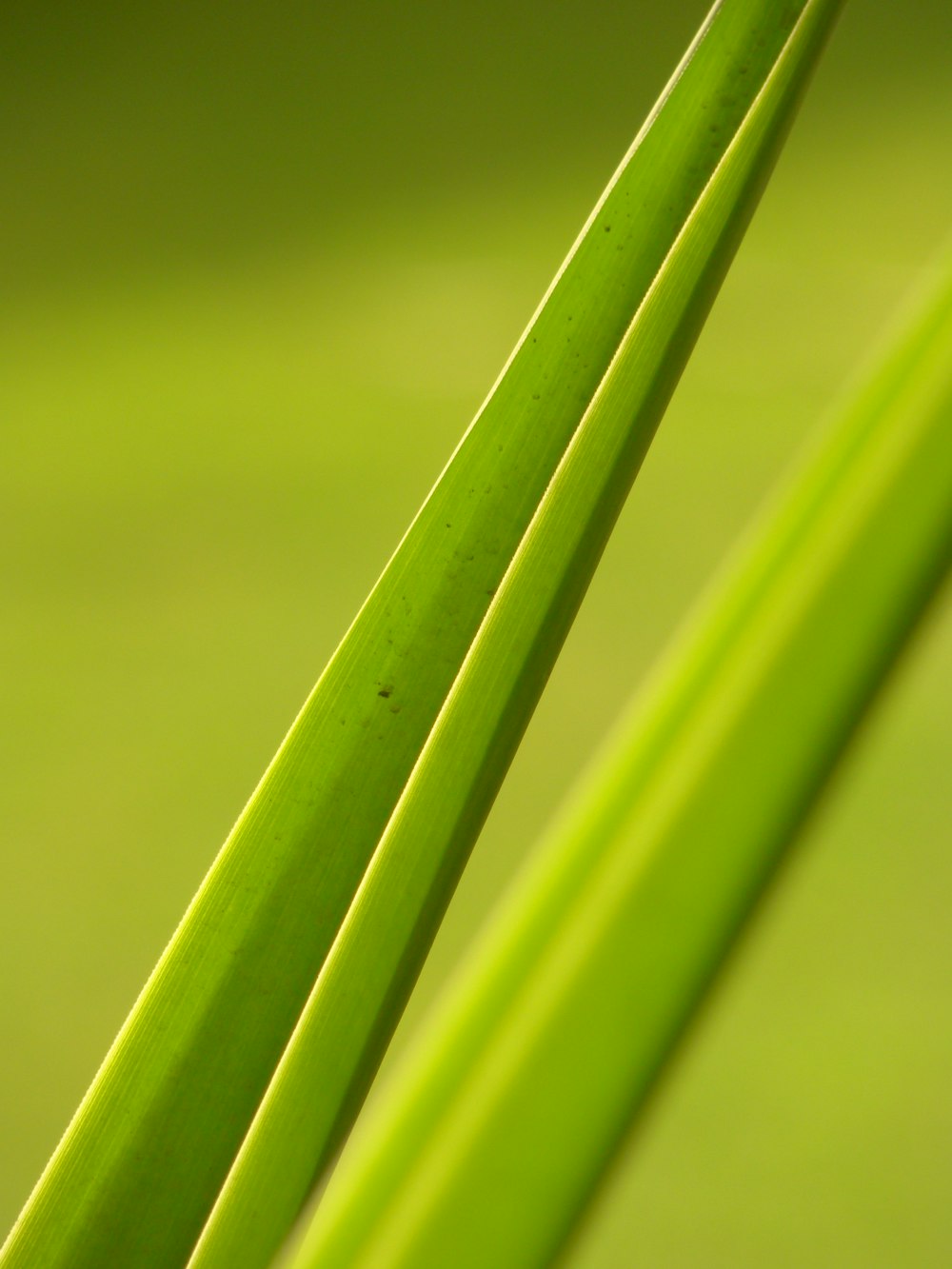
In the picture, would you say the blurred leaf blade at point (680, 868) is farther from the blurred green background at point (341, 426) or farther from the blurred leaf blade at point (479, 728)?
the blurred green background at point (341, 426)

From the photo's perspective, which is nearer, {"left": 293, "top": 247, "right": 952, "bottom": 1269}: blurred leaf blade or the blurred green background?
{"left": 293, "top": 247, "right": 952, "bottom": 1269}: blurred leaf blade

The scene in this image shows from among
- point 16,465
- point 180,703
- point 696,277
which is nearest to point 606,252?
point 696,277

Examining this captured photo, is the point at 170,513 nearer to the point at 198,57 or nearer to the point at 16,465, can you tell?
the point at 16,465

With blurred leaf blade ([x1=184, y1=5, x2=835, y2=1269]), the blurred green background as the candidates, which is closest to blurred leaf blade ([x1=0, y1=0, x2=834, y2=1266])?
blurred leaf blade ([x1=184, y1=5, x2=835, y2=1269])

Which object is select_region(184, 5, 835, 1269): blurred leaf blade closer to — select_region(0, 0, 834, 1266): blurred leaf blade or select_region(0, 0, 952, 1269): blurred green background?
select_region(0, 0, 834, 1266): blurred leaf blade

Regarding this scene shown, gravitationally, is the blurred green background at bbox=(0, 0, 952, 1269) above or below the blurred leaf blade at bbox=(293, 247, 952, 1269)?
above

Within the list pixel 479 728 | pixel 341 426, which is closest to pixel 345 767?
pixel 479 728
